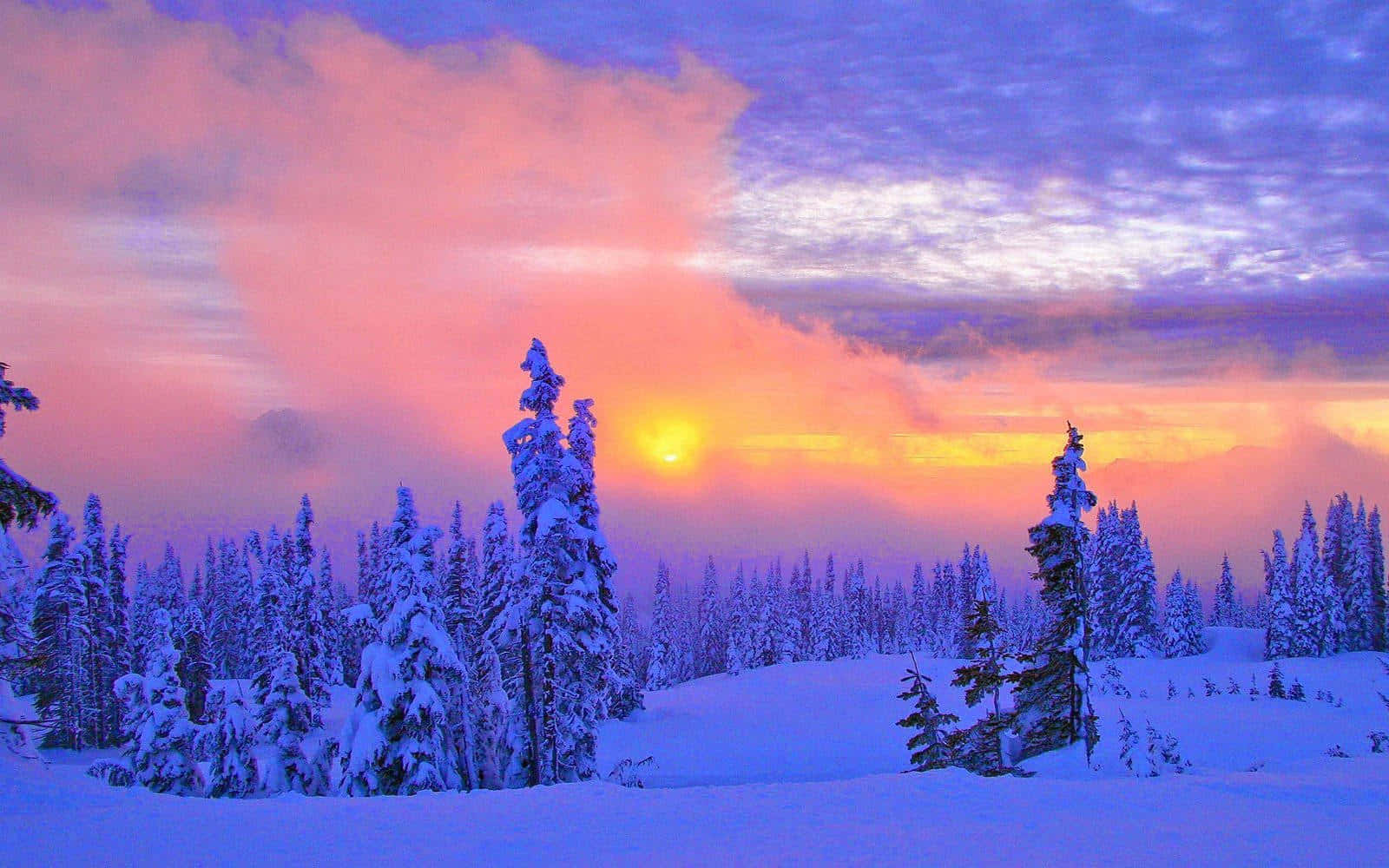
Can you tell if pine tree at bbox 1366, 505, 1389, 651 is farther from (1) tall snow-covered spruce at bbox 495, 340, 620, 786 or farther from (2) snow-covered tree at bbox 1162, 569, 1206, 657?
(1) tall snow-covered spruce at bbox 495, 340, 620, 786

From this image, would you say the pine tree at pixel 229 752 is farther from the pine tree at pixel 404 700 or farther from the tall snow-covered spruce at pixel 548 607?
the tall snow-covered spruce at pixel 548 607

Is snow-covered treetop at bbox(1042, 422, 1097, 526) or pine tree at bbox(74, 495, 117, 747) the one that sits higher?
snow-covered treetop at bbox(1042, 422, 1097, 526)

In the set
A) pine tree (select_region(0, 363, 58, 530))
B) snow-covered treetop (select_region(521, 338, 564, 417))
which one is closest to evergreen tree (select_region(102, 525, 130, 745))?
snow-covered treetop (select_region(521, 338, 564, 417))

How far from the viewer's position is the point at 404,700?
23391mm

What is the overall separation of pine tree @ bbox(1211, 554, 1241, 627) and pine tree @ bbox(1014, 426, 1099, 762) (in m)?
98.9

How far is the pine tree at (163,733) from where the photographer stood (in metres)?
26.3

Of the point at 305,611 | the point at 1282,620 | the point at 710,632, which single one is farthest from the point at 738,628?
the point at 305,611

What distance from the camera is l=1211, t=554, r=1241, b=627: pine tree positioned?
108 meters

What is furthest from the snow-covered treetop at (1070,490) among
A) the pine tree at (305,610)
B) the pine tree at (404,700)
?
the pine tree at (305,610)

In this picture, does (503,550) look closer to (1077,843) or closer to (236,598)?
(1077,843)

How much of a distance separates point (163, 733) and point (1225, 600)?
13089 centimetres

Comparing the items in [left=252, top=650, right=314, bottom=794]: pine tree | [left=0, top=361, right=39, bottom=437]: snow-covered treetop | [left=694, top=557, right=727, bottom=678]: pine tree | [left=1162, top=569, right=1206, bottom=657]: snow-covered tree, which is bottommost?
[left=694, top=557, right=727, bottom=678]: pine tree

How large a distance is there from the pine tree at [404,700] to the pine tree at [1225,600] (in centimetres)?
11273

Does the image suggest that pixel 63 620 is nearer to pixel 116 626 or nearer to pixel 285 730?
pixel 116 626
